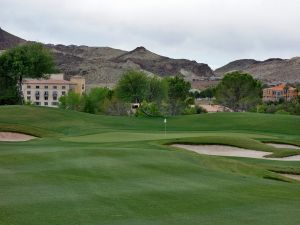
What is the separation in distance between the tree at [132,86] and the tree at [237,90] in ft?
65.2

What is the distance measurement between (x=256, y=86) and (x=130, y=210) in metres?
99.6

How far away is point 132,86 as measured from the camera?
9406 cm

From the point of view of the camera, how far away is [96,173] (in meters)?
18.3

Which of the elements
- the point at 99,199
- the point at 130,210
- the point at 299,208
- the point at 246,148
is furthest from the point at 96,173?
the point at 246,148

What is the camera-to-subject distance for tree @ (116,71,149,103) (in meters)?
93.9

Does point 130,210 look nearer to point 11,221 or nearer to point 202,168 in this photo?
point 11,221

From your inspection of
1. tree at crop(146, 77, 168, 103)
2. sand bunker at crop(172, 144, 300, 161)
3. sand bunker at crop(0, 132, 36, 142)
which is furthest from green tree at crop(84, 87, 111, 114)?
sand bunker at crop(172, 144, 300, 161)

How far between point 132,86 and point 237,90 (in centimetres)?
2494

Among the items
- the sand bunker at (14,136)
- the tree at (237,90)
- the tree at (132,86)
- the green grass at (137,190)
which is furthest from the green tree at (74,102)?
the green grass at (137,190)

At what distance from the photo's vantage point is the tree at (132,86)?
93875 mm

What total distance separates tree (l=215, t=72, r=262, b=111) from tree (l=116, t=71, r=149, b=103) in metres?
19.9

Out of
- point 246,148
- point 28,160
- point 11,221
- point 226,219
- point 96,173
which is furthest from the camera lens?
point 246,148

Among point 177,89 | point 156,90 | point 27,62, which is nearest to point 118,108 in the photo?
point 156,90

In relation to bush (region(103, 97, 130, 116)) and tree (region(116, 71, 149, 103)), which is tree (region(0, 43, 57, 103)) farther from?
bush (region(103, 97, 130, 116))
